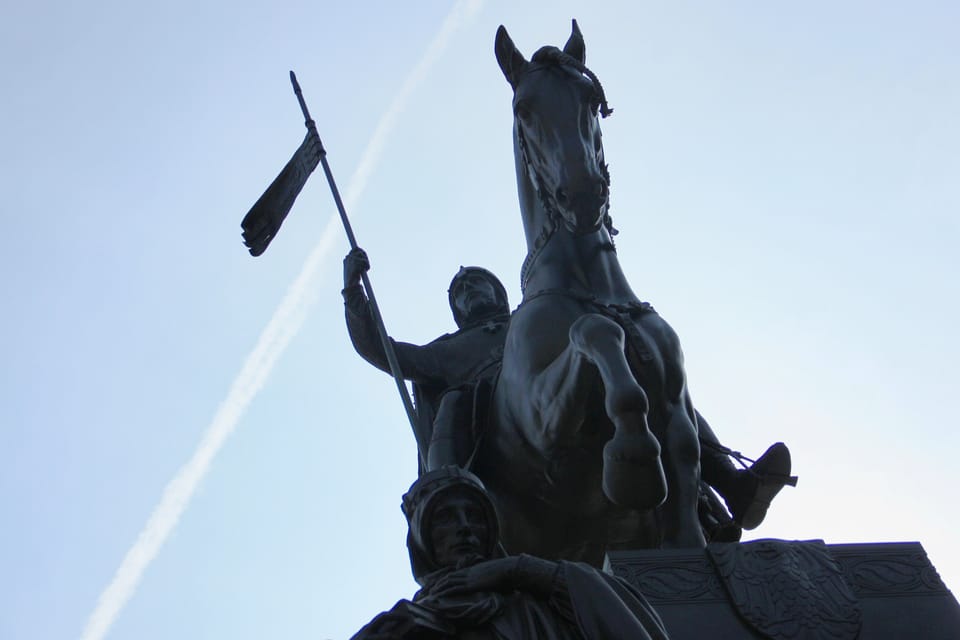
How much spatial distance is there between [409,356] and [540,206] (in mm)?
2093

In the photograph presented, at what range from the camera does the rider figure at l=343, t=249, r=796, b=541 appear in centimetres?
762

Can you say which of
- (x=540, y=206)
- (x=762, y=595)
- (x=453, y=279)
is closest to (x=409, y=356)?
(x=453, y=279)

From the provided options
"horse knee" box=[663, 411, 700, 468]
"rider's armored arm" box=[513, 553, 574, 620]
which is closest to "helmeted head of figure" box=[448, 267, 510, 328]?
"horse knee" box=[663, 411, 700, 468]

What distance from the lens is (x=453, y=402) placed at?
27.0 feet

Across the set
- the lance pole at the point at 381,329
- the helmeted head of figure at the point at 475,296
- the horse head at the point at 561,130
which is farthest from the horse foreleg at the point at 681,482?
the helmeted head of figure at the point at 475,296

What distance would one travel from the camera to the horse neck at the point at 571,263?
7711mm

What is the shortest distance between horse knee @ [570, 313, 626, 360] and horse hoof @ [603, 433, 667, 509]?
1.75ft

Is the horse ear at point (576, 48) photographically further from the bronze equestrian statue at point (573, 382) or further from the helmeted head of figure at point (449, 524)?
the helmeted head of figure at point (449, 524)

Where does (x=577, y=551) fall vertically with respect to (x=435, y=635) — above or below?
above

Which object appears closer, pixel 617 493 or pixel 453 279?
pixel 617 493

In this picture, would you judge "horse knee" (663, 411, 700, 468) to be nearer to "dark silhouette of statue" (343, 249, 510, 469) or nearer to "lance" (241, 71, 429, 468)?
"dark silhouette of statue" (343, 249, 510, 469)

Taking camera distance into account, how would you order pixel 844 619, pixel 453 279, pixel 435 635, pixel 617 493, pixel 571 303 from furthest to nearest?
pixel 453 279 < pixel 571 303 < pixel 617 493 < pixel 844 619 < pixel 435 635

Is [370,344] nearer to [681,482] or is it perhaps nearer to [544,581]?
[681,482]

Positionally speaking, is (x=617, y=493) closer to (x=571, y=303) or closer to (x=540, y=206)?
(x=571, y=303)
